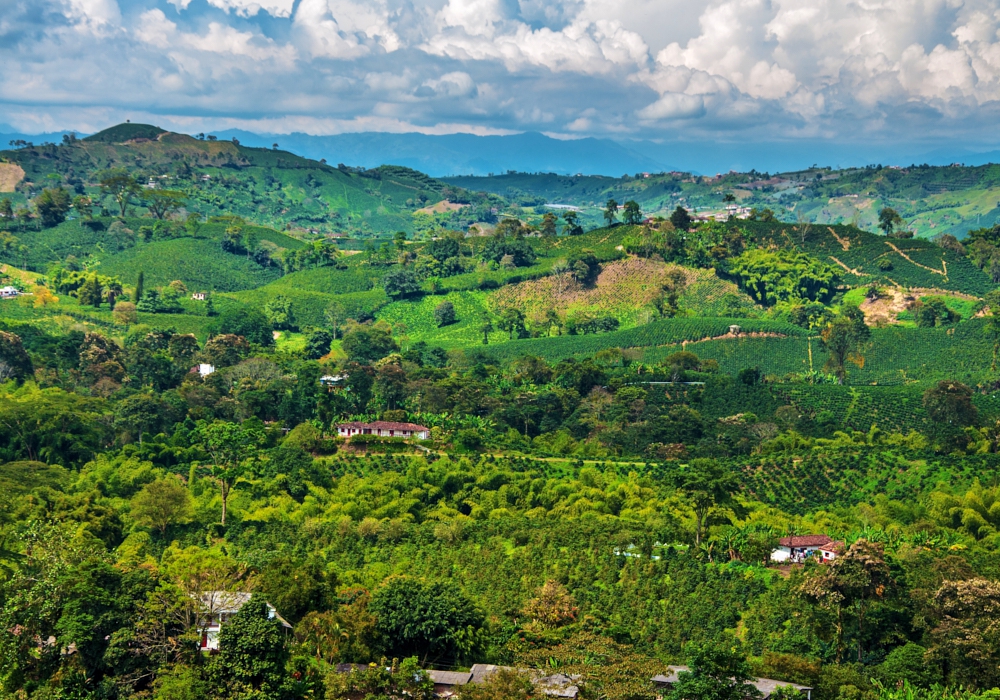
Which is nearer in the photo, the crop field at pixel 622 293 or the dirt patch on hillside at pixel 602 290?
the crop field at pixel 622 293

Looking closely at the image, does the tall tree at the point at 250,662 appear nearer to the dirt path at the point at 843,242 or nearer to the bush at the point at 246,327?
the bush at the point at 246,327

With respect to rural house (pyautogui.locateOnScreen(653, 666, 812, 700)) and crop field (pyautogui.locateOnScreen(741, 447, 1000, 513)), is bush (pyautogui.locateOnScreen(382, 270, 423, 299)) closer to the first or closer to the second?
crop field (pyautogui.locateOnScreen(741, 447, 1000, 513))

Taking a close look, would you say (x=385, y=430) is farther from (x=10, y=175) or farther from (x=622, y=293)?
(x=10, y=175)

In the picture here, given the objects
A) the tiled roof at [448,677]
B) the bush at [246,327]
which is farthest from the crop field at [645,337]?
the tiled roof at [448,677]

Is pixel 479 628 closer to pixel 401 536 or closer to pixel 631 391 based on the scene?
pixel 401 536

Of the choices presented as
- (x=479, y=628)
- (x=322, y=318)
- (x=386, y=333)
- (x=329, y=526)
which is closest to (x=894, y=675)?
(x=479, y=628)

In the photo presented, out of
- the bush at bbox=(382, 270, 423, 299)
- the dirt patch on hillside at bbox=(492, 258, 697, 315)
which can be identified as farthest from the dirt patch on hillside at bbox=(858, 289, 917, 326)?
the bush at bbox=(382, 270, 423, 299)
